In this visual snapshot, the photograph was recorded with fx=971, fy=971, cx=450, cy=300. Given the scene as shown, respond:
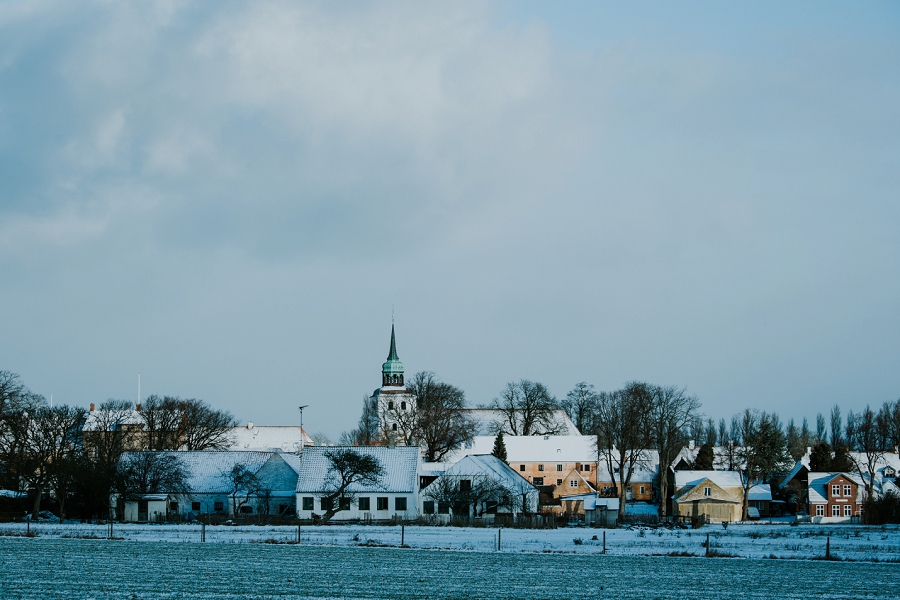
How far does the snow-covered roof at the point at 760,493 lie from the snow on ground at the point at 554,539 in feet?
120

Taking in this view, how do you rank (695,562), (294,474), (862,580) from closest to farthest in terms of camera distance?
(862,580), (695,562), (294,474)

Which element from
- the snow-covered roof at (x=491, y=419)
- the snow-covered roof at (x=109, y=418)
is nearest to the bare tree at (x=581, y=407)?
the snow-covered roof at (x=491, y=419)

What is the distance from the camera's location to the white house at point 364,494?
206 feet

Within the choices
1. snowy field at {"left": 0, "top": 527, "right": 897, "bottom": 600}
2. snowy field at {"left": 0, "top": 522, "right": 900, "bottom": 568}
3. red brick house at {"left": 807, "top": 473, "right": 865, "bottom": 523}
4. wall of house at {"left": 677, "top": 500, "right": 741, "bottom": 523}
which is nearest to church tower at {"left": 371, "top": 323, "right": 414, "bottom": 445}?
wall of house at {"left": 677, "top": 500, "right": 741, "bottom": 523}

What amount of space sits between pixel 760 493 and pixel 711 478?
37.1 feet

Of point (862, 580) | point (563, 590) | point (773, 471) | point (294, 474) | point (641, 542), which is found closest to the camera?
point (563, 590)

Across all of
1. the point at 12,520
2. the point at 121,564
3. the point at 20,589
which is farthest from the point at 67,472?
the point at 20,589

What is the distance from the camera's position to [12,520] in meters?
56.3

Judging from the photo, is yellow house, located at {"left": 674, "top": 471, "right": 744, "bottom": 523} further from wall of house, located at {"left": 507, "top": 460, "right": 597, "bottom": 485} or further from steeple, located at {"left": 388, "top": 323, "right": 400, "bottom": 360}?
steeple, located at {"left": 388, "top": 323, "right": 400, "bottom": 360}

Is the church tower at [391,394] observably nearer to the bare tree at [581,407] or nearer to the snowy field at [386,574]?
the bare tree at [581,407]

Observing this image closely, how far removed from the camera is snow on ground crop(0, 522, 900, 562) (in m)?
37.5

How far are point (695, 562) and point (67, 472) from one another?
42117 mm

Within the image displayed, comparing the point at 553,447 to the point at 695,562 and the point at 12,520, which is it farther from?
the point at 695,562

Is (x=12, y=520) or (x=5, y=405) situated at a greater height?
(x=5, y=405)
